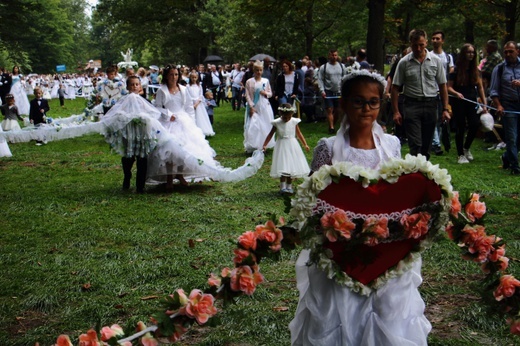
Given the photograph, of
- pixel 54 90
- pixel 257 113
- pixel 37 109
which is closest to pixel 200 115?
pixel 257 113

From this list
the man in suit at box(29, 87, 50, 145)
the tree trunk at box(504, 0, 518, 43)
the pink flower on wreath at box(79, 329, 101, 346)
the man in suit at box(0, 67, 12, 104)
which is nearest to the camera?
the pink flower on wreath at box(79, 329, 101, 346)

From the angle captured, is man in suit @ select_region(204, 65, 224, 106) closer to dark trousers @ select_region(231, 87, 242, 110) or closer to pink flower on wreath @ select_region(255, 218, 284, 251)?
dark trousers @ select_region(231, 87, 242, 110)

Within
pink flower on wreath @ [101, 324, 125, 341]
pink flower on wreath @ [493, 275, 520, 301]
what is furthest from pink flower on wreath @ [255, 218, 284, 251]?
pink flower on wreath @ [493, 275, 520, 301]

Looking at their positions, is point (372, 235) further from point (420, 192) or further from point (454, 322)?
point (454, 322)

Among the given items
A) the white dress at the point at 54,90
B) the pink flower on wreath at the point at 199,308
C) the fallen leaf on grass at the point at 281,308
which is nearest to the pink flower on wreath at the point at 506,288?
the pink flower on wreath at the point at 199,308

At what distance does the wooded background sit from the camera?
19.8 m

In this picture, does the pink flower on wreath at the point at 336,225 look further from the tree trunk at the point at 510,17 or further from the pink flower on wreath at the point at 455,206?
the tree trunk at the point at 510,17

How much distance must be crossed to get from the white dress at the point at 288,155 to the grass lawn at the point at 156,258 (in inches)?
20.0

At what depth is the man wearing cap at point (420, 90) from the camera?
962cm

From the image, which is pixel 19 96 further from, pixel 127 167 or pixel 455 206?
pixel 455 206

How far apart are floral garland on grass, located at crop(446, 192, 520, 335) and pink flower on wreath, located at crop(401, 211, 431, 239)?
0.70 ft

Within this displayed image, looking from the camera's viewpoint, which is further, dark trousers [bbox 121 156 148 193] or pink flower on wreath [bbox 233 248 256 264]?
dark trousers [bbox 121 156 148 193]

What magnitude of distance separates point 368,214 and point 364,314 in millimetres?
549

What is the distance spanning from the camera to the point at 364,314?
3641mm
